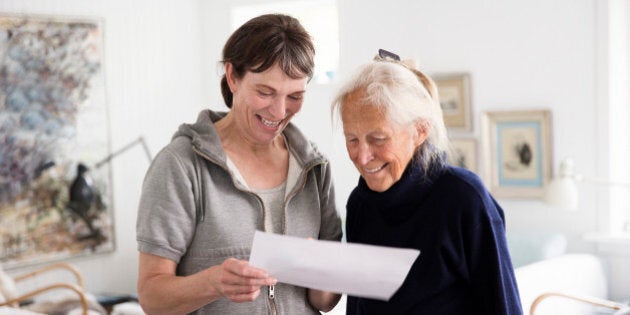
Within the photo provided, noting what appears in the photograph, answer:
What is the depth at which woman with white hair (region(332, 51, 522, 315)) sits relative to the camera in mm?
1604

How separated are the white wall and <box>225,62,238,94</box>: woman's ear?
2.46 m

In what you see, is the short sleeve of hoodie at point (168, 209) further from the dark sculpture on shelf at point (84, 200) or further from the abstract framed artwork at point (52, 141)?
the dark sculpture on shelf at point (84, 200)

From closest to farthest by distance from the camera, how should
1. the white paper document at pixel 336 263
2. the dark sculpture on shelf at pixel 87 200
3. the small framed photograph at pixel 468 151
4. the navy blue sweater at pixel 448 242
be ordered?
the white paper document at pixel 336 263 → the navy blue sweater at pixel 448 242 → the small framed photograph at pixel 468 151 → the dark sculpture on shelf at pixel 87 200

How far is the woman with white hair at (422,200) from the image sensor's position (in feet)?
5.26

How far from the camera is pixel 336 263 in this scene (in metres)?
1.50

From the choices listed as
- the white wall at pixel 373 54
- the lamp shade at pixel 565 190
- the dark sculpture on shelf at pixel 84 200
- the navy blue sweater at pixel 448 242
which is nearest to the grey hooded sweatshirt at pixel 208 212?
the navy blue sweater at pixel 448 242

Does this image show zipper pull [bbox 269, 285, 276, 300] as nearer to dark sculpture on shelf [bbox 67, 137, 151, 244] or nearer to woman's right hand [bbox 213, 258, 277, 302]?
woman's right hand [bbox 213, 258, 277, 302]

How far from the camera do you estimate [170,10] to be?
620 centimetres

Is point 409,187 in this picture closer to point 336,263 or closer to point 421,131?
point 421,131

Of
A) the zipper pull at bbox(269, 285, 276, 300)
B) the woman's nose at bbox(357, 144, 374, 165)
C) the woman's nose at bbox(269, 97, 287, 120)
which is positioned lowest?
the zipper pull at bbox(269, 285, 276, 300)

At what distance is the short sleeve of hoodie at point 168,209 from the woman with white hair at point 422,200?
0.35 m

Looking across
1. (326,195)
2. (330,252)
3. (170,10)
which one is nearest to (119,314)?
(170,10)

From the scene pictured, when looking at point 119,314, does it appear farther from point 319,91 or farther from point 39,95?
point 319,91

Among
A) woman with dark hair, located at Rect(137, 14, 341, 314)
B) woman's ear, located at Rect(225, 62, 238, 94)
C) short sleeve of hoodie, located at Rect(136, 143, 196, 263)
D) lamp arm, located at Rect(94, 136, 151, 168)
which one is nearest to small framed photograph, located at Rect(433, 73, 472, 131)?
lamp arm, located at Rect(94, 136, 151, 168)
